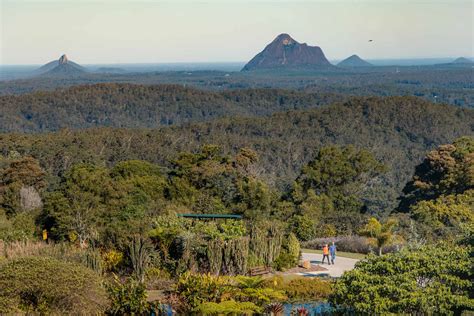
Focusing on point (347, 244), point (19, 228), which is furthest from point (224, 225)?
point (19, 228)

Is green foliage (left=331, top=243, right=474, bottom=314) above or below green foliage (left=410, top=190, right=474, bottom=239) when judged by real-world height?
above

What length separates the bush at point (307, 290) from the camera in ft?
55.4

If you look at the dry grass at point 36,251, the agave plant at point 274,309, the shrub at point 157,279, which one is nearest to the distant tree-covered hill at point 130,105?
the dry grass at point 36,251

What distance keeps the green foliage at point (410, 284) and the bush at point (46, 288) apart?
4.73 metres

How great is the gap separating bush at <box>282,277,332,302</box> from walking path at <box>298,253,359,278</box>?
2151 mm

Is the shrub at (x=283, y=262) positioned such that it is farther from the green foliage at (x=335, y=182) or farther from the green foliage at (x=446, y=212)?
the green foliage at (x=335, y=182)

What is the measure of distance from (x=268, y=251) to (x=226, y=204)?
39.7ft

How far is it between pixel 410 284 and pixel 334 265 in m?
7.76

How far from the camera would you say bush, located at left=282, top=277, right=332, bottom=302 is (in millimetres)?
16891

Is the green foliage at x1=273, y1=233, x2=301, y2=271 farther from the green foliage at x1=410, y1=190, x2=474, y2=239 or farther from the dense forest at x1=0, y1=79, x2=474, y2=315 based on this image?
the green foliage at x1=410, y1=190, x2=474, y2=239

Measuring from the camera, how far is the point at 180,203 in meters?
30.1

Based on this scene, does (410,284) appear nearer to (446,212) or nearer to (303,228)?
(303,228)

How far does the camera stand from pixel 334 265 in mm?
20938

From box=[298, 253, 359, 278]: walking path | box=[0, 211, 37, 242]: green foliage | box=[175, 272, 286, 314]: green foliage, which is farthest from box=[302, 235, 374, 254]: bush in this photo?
box=[0, 211, 37, 242]: green foliage
